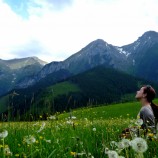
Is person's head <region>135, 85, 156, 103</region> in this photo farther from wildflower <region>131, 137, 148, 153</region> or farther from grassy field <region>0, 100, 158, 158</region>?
wildflower <region>131, 137, 148, 153</region>

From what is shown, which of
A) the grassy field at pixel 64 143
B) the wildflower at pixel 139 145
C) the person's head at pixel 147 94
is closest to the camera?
the wildflower at pixel 139 145

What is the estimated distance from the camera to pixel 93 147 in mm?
5441

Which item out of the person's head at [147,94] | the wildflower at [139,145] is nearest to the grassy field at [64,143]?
the wildflower at [139,145]

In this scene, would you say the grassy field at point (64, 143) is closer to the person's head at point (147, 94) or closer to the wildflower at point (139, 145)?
the wildflower at point (139, 145)

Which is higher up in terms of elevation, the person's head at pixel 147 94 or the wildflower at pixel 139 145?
the person's head at pixel 147 94

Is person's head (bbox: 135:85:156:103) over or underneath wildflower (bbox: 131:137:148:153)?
over

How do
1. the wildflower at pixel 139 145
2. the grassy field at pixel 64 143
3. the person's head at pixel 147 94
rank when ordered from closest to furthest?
the wildflower at pixel 139 145
the grassy field at pixel 64 143
the person's head at pixel 147 94

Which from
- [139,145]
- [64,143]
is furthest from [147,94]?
[139,145]

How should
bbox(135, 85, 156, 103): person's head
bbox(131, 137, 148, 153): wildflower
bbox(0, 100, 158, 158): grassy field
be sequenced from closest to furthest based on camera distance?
bbox(131, 137, 148, 153): wildflower, bbox(0, 100, 158, 158): grassy field, bbox(135, 85, 156, 103): person's head

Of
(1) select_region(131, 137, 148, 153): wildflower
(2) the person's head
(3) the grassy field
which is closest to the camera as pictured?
(1) select_region(131, 137, 148, 153): wildflower

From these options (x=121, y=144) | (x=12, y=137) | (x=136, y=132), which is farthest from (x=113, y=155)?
(x=12, y=137)

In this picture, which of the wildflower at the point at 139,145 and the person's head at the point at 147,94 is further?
the person's head at the point at 147,94

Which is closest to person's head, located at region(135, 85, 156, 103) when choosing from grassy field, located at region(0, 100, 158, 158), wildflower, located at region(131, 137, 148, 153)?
grassy field, located at region(0, 100, 158, 158)

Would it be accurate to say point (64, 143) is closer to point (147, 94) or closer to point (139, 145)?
point (139, 145)
